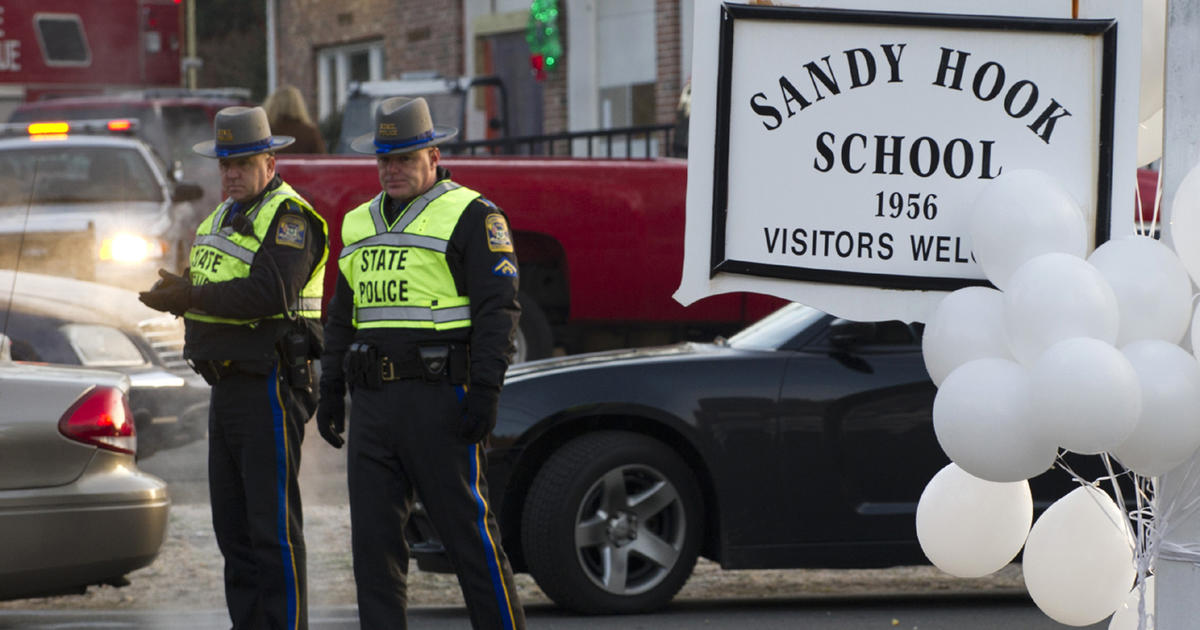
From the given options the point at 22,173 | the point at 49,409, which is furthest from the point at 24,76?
the point at 49,409

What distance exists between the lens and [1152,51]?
2.98 m

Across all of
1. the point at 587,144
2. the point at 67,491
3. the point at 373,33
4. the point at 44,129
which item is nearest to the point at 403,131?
the point at 67,491

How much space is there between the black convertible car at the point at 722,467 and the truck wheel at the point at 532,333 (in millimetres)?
3747

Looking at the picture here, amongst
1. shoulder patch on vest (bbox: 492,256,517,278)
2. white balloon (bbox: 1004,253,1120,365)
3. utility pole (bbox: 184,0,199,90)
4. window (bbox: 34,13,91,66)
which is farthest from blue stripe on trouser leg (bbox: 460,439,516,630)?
utility pole (bbox: 184,0,199,90)

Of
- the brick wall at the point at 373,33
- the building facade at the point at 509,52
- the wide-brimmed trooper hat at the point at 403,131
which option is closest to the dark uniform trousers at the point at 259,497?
the wide-brimmed trooper hat at the point at 403,131

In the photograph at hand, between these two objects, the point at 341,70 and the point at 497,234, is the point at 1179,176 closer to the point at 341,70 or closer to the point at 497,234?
the point at 497,234

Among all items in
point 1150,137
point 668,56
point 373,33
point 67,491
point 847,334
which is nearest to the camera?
point 1150,137

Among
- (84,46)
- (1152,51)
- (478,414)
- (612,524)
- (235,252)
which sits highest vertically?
(84,46)

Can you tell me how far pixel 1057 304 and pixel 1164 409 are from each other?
214 millimetres

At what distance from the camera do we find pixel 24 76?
63.0ft

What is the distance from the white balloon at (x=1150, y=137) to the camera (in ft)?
10.3

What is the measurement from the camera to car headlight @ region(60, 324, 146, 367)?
7.40 metres

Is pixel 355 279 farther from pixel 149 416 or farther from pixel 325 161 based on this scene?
pixel 325 161

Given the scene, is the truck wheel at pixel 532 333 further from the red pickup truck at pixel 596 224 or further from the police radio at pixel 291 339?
the police radio at pixel 291 339
